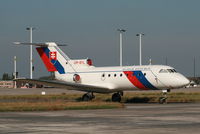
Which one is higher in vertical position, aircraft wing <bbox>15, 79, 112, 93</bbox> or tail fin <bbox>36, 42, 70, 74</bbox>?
tail fin <bbox>36, 42, 70, 74</bbox>

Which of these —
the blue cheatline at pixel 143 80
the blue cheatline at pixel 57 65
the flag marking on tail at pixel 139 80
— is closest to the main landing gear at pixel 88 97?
the blue cheatline at pixel 57 65

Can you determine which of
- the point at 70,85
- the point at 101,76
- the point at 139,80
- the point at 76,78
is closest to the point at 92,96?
the point at 101,76

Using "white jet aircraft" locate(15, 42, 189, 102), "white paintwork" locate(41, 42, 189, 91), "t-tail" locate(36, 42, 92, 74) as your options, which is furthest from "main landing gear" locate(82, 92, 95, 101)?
"t-tail" locate(36, 42, 92, 74)

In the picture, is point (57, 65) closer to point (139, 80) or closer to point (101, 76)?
point (101, 76)

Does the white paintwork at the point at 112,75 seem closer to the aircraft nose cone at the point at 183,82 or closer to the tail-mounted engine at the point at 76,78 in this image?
the aircraft nose cone at the point at 183,82

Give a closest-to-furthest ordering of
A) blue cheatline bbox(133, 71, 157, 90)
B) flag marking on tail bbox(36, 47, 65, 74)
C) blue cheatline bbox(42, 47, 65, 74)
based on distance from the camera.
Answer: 1. blue cheatline bbox(133, 71, 157, 90)
2. blue cheatline bbox(42, 47, 65, 74)
3. flag marking on tail bbox(36, 47, 65, 74)

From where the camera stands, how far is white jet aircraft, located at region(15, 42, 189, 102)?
136 ft

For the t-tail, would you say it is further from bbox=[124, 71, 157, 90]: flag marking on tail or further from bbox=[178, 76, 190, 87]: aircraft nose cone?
bbox=[178, 76, 190, 87]: aircraft nose cone

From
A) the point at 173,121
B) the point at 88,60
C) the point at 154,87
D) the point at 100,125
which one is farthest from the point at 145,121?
the point at 88,60

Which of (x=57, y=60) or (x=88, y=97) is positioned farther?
(x=57, y=60)

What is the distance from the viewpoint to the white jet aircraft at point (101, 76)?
136 feet

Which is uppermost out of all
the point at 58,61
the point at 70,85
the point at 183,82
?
the point at 58,61

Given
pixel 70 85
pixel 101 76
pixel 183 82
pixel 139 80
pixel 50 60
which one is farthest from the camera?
pixel 50 60

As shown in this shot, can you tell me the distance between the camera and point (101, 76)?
148 ft
